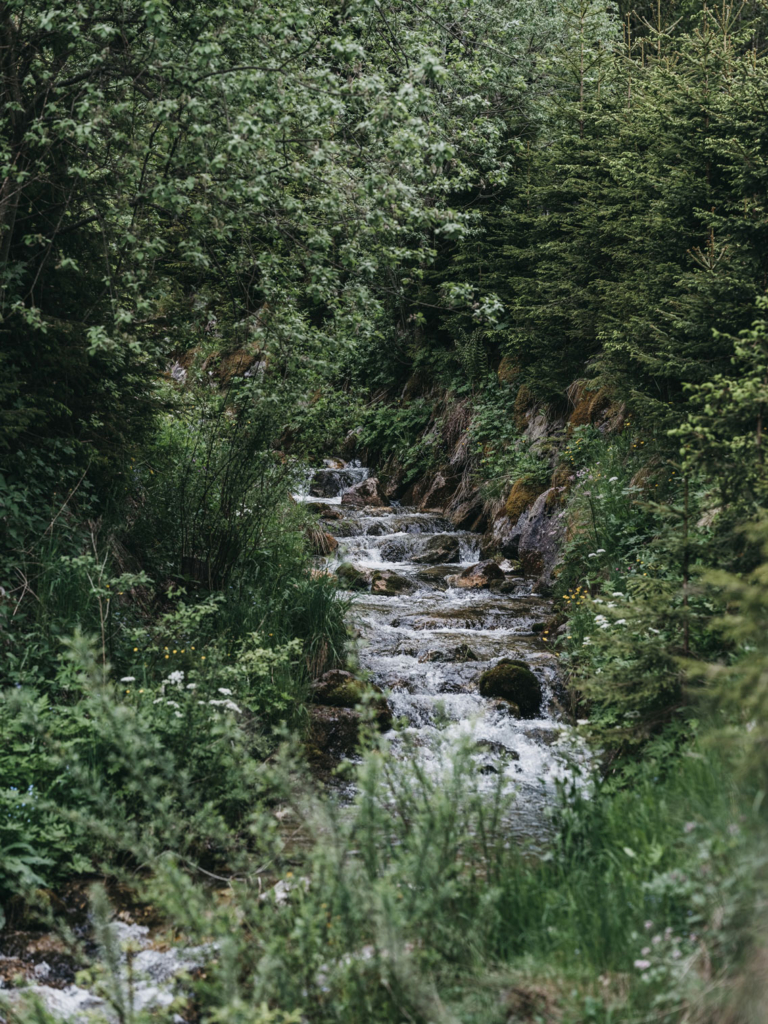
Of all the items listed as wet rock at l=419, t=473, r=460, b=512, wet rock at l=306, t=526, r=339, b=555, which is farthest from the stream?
wet rock at l=306, t=526, r=339, b=555

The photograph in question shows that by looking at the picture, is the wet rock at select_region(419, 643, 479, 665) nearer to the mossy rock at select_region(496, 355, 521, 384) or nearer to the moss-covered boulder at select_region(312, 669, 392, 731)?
the moss-covered boulder at select_region(312, 669, 392, 731)

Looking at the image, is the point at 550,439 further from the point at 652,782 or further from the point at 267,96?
the point at 652,782

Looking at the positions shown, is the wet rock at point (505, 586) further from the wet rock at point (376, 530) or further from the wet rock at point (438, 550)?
the wet rock at point (376, 530)

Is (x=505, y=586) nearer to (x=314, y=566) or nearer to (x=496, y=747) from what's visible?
(x=314, y=566)

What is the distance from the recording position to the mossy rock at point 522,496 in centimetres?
1137

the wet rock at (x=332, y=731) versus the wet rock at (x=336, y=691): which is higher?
the wet rock at (x=336, y=691)

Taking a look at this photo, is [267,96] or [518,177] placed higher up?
[518,177]

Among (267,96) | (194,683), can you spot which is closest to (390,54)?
(267,96)

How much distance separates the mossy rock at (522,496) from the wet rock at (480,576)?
1073mm

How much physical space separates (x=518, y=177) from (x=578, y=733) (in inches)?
473

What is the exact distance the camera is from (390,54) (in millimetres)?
7281

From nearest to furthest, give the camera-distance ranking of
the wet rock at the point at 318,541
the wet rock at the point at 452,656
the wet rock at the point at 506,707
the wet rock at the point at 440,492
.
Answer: the wet rock at the point at 506,707 → the wet rock at the point at 452,656 → the wet rock at the point at 318,541 → the wet rock at the point at 440,492

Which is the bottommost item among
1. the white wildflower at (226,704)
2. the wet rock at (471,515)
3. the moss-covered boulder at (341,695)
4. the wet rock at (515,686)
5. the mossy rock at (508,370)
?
the moss-covered boulder at (341,695)

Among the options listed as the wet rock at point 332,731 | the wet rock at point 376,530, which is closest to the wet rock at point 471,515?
the wet rock at point 376,530
